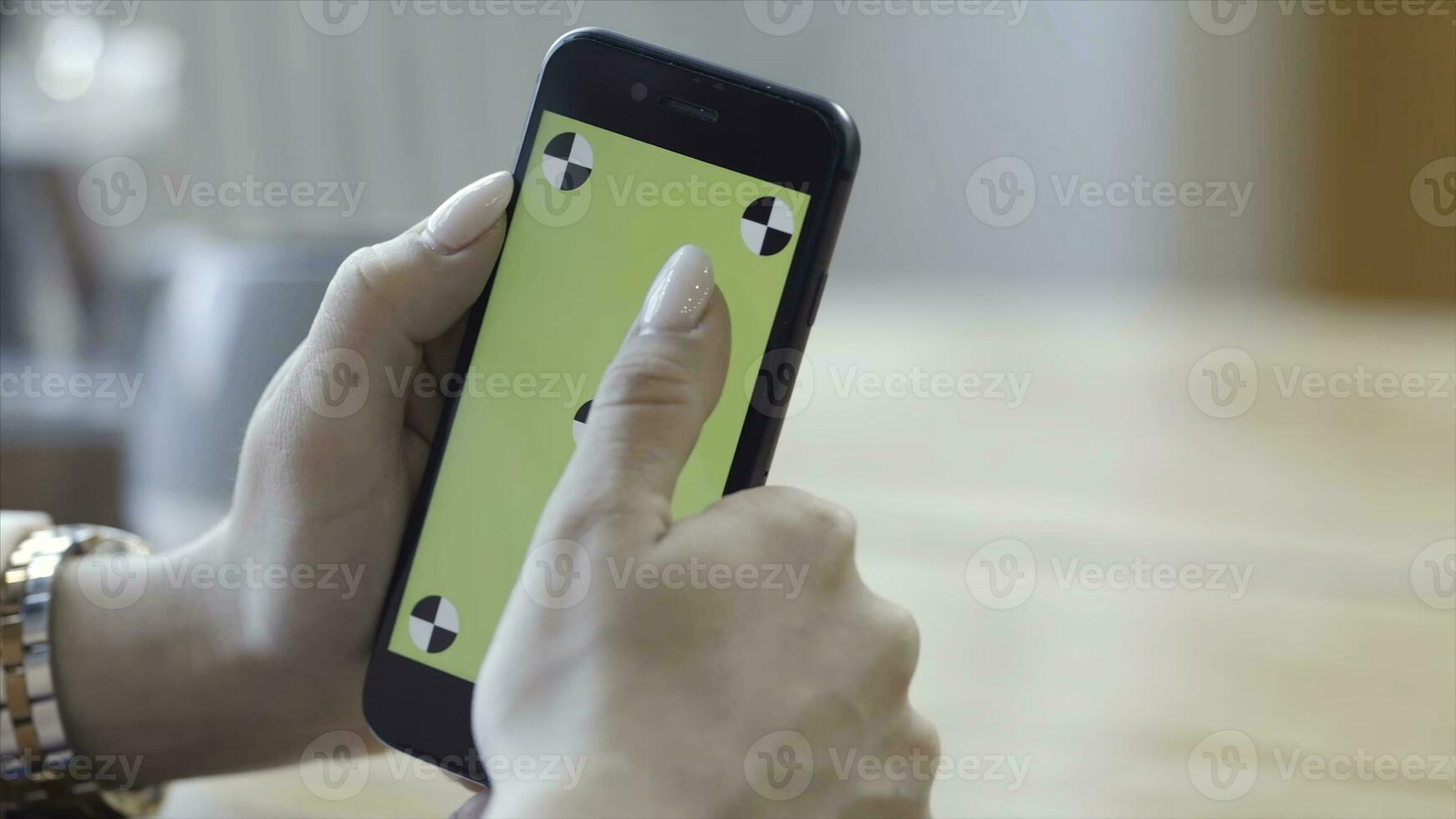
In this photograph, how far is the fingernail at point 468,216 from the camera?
41cm

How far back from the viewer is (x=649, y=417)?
0.30m

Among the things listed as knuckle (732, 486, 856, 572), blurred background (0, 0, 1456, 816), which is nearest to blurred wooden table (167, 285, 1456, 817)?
blurred background (0, 0, 1456, 816)

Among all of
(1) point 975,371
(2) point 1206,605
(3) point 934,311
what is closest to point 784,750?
(2) point 1206,605

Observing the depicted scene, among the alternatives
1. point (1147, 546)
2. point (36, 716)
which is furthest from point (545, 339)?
point (1147, 546)

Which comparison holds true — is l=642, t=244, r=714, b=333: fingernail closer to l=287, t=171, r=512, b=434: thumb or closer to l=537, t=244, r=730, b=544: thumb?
l=537, t=244, r=730, b=544: thumb

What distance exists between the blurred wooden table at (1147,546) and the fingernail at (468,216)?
0.89 ft

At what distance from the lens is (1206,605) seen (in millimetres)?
704

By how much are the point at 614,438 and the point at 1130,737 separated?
0.42 m

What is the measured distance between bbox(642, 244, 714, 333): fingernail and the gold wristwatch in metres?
0.33

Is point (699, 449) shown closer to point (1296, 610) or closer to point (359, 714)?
point (359, 714)

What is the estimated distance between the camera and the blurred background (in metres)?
0.64

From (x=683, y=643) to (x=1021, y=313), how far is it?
1.15 m

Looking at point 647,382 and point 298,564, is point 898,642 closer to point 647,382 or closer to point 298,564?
point 647,382

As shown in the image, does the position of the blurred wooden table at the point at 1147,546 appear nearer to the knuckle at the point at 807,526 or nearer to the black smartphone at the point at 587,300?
the black smartphone at the point at 587,300
